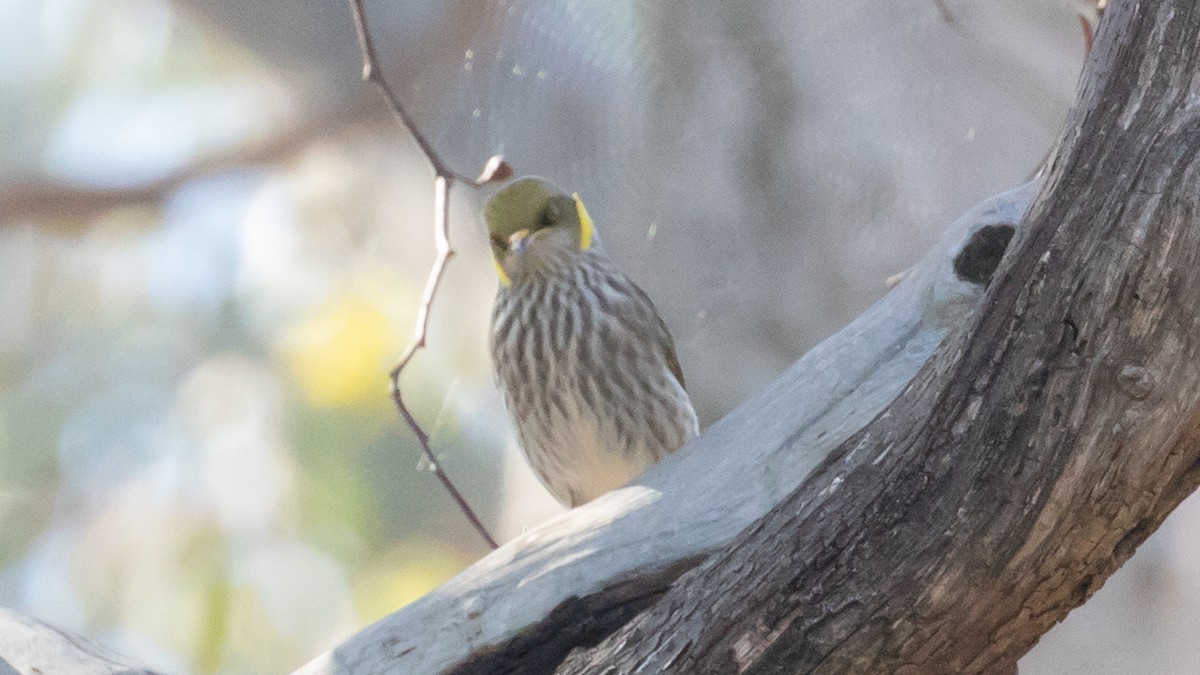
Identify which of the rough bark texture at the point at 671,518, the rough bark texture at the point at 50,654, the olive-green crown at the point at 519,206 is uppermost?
the olive-green crown at the point at 519,206

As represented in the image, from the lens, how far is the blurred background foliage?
312 cm

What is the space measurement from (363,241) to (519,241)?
2.13 metres

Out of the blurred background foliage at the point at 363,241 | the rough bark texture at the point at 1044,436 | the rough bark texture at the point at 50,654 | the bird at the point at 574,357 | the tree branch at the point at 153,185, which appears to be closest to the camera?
the rough bark texture at the point at 1044,436

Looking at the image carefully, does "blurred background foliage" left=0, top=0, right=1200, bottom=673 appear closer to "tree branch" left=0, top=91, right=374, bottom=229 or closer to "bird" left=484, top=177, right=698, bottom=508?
"tree branch" left=0, top=91, right=374, bottom=229

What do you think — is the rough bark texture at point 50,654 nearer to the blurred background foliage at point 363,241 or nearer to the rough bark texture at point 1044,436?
the rough bark texture at point 1044,436

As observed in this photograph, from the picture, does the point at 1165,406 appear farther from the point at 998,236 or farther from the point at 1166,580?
the point at 1166,580

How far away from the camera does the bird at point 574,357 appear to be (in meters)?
2.44

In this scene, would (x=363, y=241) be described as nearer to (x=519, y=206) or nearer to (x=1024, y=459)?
(x=519, y=206)

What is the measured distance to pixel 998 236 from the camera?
157 centimetres

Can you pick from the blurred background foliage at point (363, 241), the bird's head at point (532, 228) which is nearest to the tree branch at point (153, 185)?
the blurred background foliage at point (363, 241)

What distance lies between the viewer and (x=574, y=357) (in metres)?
2.44

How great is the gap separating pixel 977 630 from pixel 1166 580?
8.05 feet

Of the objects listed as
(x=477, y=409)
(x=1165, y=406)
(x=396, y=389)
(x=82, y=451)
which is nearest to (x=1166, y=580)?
(x=477, y=409)

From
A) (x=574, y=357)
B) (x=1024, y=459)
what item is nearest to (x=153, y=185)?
(x=574, y=357)
